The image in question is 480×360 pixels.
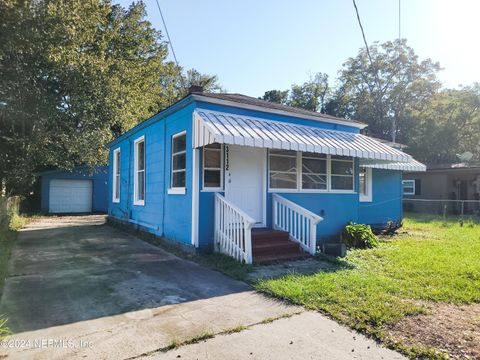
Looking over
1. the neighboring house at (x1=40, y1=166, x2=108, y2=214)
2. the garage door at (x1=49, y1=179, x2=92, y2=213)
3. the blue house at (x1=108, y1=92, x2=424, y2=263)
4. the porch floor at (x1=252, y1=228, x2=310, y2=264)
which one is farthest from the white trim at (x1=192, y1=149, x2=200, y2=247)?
the garage door at (x1=49, y1=179, x2=92, y2=213)

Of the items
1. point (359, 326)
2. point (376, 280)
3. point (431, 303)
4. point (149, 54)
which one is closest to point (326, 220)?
point (376, 280)

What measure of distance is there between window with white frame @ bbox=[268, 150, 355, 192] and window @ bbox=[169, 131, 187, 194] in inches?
83.3

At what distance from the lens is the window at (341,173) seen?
9.80 meters

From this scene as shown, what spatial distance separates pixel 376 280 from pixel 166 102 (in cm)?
2443

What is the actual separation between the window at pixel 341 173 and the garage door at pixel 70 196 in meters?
16.5

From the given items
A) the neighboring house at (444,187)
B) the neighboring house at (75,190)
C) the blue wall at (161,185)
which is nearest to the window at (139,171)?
the blue wall at (161,185)

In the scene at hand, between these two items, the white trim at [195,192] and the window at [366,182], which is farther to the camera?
the window at [366,182]

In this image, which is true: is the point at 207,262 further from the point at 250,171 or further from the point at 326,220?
the point at 326,220

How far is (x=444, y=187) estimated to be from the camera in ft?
67.9

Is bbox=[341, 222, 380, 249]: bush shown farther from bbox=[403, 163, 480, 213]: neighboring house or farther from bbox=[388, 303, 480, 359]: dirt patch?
bbox=[403, 163, 480, 213]: neighboring house

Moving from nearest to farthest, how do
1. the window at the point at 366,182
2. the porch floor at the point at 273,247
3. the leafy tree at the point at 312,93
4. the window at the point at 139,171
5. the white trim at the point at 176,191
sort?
the porch floor at the point at 273,247, the white trim at the point at 176,191, the window at the point at 139,171, the window at the point at 366,182, the leafy tree at the point at 312,93

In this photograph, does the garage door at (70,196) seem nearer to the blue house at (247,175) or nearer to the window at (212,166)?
the blue house at (247,175)

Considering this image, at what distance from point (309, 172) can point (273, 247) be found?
283 centimetres

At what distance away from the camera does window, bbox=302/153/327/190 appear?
925 cm
